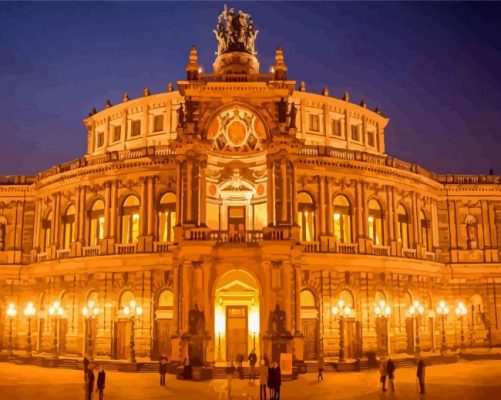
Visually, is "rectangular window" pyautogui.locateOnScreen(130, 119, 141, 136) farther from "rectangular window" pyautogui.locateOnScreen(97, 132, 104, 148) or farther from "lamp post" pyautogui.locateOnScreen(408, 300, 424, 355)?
"lamp post" pyautogui.locateOnScreen(408, 300, 424, 355)

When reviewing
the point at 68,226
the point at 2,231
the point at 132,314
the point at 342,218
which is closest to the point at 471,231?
the point at 342,218

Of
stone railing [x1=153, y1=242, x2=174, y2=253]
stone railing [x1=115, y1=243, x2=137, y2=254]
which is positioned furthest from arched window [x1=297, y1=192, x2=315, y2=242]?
stone railing [x1=115, y1=243, x2=137, y2=254]

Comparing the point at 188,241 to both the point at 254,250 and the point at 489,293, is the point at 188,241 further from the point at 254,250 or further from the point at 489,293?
the point at 489,293

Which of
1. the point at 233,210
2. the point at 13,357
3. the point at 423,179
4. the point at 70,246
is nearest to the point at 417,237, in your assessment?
the point at 423,179

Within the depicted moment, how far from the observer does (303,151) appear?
148ft

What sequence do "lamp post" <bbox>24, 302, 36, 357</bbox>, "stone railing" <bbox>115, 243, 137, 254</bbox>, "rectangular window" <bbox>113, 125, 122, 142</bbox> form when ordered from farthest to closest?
"rectangular window" <bbox>113, 125, 122, 142</bbox> → "lamp post" <bbox>24, 302, 36, 357</bbox> → "stone railing" <bbox>115, 243, 137, 254</bbox>

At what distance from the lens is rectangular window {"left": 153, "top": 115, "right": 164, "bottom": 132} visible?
54469mm

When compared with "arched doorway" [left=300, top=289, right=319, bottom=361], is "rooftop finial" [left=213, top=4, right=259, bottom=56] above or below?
above

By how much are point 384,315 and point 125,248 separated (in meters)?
19.4

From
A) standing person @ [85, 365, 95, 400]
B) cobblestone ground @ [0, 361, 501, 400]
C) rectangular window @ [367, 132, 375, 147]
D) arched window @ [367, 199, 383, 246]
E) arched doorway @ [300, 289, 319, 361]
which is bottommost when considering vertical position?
cobblestone ground @ [0, 361, 501, 400]

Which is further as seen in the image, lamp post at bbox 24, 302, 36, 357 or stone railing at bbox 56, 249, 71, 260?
stone railing at bbox 56, 249, 71, 260

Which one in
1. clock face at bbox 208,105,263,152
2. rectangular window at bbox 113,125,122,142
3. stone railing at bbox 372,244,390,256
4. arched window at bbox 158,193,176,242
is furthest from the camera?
rectangular window at bbox 113,125,122,142

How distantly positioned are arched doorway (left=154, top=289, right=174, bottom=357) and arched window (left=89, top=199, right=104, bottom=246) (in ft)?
24.7

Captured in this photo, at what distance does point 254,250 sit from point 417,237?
717 inches
